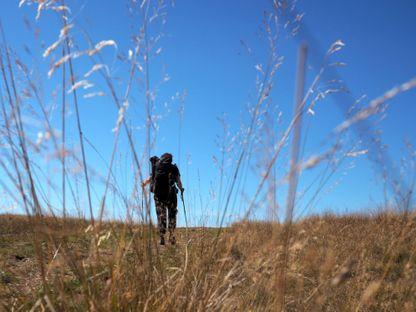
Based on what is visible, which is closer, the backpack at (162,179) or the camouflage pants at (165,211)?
the camouflage pants at (165,211)

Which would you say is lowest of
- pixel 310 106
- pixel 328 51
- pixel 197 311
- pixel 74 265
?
pixel 197 311

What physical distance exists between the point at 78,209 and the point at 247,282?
1.69m

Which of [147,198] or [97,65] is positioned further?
[147,198]

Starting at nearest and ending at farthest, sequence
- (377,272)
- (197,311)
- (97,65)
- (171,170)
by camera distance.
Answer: (97,65), (197,311), (377,272), (171,170)

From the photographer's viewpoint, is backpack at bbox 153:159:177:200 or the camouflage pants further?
backpack at bbox 153:159:177:200

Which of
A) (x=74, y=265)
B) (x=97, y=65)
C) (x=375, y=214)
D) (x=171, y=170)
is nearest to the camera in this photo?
(x=97, y=65)

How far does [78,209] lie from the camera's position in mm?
2307

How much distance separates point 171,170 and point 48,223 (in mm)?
5175

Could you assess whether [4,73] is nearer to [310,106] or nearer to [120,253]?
[120,253]

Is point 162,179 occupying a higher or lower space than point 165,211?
higher

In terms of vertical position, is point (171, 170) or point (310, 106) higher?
point (171, 170)

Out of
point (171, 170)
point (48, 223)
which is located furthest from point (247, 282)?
point (171, 170)

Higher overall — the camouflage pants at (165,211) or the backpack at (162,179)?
the backpack at (162,179)

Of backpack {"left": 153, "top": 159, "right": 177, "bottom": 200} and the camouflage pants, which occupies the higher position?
backpack {"left": 153, "top": 159, "right": 177, "bottom": 200}
